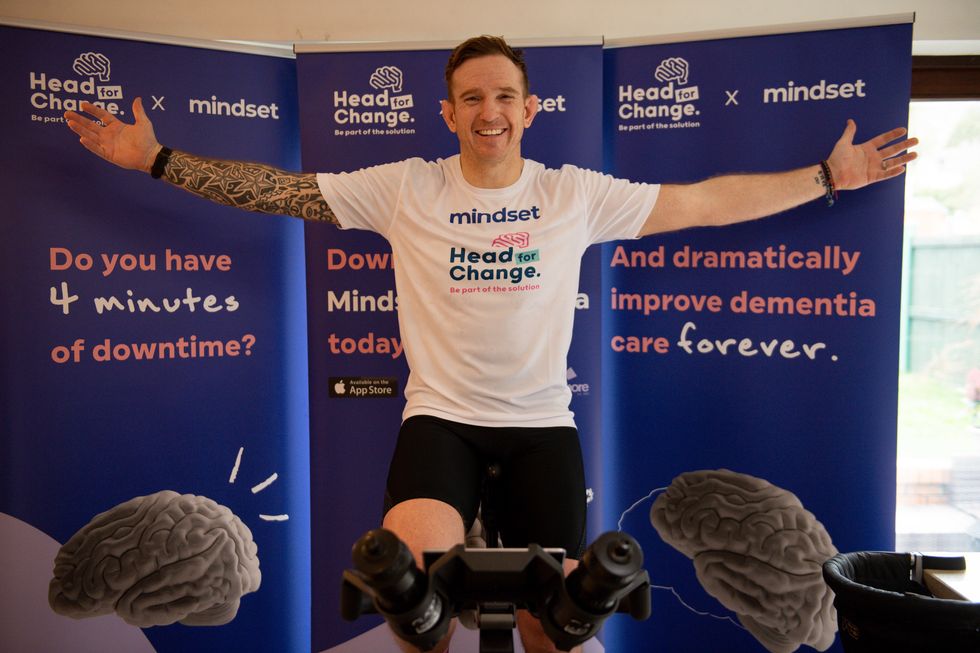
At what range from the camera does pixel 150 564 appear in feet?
9.36

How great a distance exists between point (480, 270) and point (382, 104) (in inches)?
41.9

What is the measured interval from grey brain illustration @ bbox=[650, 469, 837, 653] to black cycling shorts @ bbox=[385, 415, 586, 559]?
1019 mm

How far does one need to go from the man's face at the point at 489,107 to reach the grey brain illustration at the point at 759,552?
60.0 inches

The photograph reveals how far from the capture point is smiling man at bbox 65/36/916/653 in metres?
2.00

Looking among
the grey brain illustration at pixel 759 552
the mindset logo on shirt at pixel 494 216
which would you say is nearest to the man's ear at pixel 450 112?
the mindset logo on shirt at pixel 494 216

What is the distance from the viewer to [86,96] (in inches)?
110

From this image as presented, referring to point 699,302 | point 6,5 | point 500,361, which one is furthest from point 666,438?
point 6,5

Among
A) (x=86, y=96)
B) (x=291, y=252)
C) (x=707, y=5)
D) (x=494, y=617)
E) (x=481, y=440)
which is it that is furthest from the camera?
(x=707, y=5)

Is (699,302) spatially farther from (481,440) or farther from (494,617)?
(494,617)

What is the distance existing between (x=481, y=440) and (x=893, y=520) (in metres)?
1.73

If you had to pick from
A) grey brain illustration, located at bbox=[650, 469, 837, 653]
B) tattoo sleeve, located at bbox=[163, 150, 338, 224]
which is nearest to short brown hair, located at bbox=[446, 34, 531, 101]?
tattoo sleeve, located at bbox=[163, 150, 338, 224]

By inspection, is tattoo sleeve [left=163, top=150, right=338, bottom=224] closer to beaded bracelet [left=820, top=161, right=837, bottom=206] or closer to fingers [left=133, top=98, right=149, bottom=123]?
fingers [left=133, top=98, right=149, bottom=123]

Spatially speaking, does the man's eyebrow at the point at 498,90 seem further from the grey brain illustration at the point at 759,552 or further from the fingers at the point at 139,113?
the grey brain illustration at the point at 759,552

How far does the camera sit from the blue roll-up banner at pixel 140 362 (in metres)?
2.77
